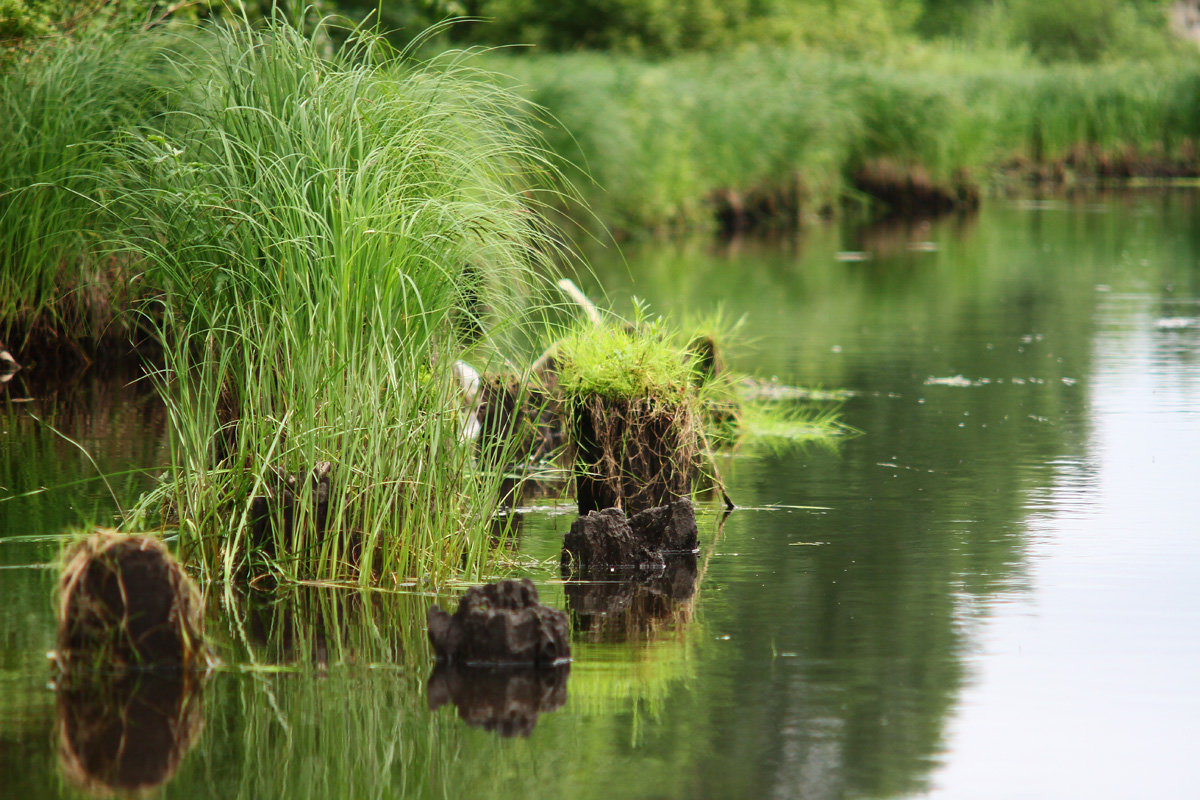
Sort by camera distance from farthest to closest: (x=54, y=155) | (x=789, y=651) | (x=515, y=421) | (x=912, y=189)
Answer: (x=912, y=189) < (x=54, y=155) < (x=515, y=421) < (x=789, y=651)

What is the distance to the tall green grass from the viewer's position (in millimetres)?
10602

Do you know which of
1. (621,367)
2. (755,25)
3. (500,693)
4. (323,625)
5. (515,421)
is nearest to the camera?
(500,693)

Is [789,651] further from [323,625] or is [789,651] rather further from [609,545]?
[323,625]

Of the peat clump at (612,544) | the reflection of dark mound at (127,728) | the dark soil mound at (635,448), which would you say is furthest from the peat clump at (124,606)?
the dark soil mound at (635,448)

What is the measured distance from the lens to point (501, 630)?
16.5 feet

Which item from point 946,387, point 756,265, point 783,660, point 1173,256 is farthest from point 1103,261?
point 783,660

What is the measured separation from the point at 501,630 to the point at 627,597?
106cm

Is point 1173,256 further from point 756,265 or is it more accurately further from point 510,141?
point 510,141

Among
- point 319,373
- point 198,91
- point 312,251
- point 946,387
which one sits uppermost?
point 198,91

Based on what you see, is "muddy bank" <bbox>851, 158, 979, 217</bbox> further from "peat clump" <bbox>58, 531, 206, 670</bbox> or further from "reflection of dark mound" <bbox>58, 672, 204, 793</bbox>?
"reflection of dark mound" <bbox>58, 672, 204, 793</bbox>

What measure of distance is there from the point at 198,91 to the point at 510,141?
1.70 m

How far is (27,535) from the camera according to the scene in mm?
6688

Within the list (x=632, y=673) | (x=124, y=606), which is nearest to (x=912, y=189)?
(x=632, y=673)

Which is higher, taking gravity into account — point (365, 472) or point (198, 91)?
point (198, 91)
